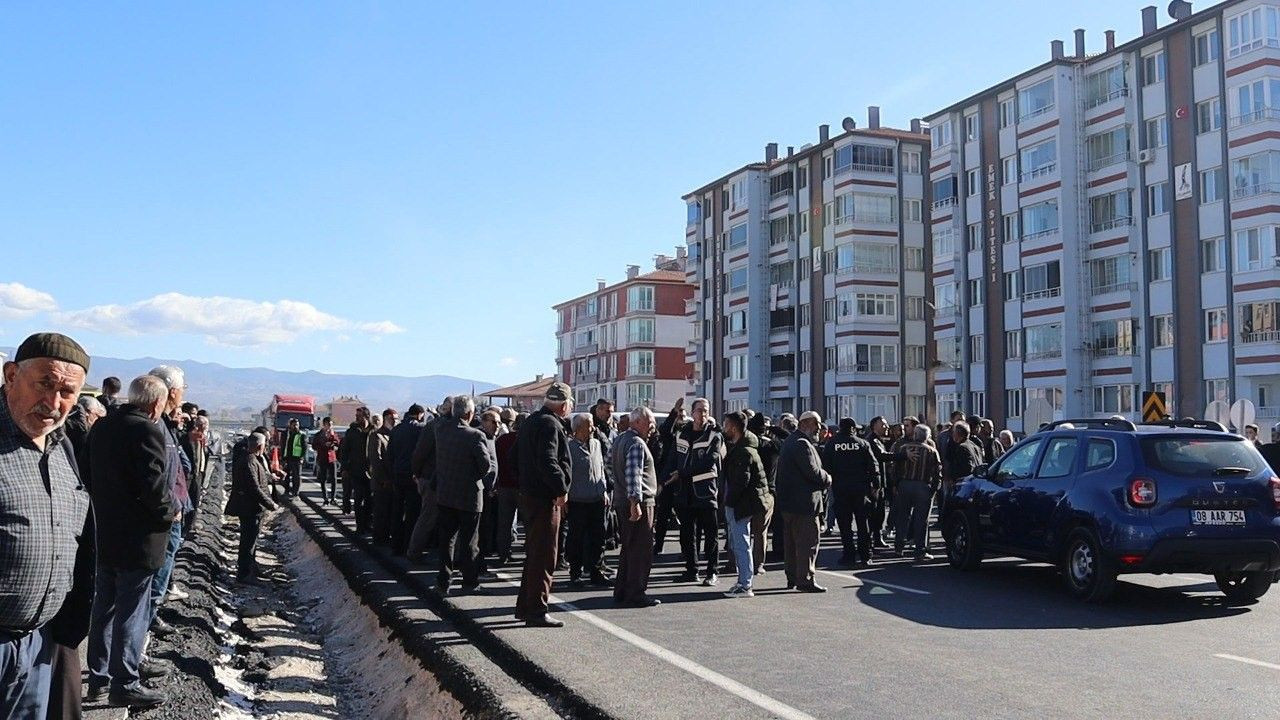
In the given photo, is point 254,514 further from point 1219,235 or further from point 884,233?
point 884,233

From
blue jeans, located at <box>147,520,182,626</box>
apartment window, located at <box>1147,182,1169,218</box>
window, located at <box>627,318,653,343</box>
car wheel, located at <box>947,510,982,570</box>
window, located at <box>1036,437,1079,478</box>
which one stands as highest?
apartment window, located at <box>1147,182,1169,218</box>

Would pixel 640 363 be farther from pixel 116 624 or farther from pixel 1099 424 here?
pixel 116 624

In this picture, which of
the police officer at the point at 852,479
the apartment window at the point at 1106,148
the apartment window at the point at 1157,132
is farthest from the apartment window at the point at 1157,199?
the police officer at the point at 852,479

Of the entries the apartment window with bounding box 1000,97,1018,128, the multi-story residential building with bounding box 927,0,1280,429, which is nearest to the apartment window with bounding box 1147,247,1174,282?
the multi-story residential building with bounding box 927,0,1280,429

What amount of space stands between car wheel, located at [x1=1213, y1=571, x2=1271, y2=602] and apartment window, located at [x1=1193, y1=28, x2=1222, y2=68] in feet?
120

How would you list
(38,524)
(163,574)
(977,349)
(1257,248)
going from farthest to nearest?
(977,349), (1257,248), (163,574), (38,524)

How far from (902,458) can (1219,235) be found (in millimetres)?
32121

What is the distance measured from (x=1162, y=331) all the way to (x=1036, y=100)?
12.3 metres

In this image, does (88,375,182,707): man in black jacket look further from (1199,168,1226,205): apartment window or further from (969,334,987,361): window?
(969,334,987,361): window

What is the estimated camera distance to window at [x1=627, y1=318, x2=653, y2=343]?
307ft

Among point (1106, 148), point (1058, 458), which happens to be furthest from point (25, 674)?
point (1106, 148)

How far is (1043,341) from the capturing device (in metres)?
49.4

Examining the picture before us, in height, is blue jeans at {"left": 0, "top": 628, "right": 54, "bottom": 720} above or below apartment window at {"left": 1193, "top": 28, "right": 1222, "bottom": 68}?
below

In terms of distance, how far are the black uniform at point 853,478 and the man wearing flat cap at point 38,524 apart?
11.4m
